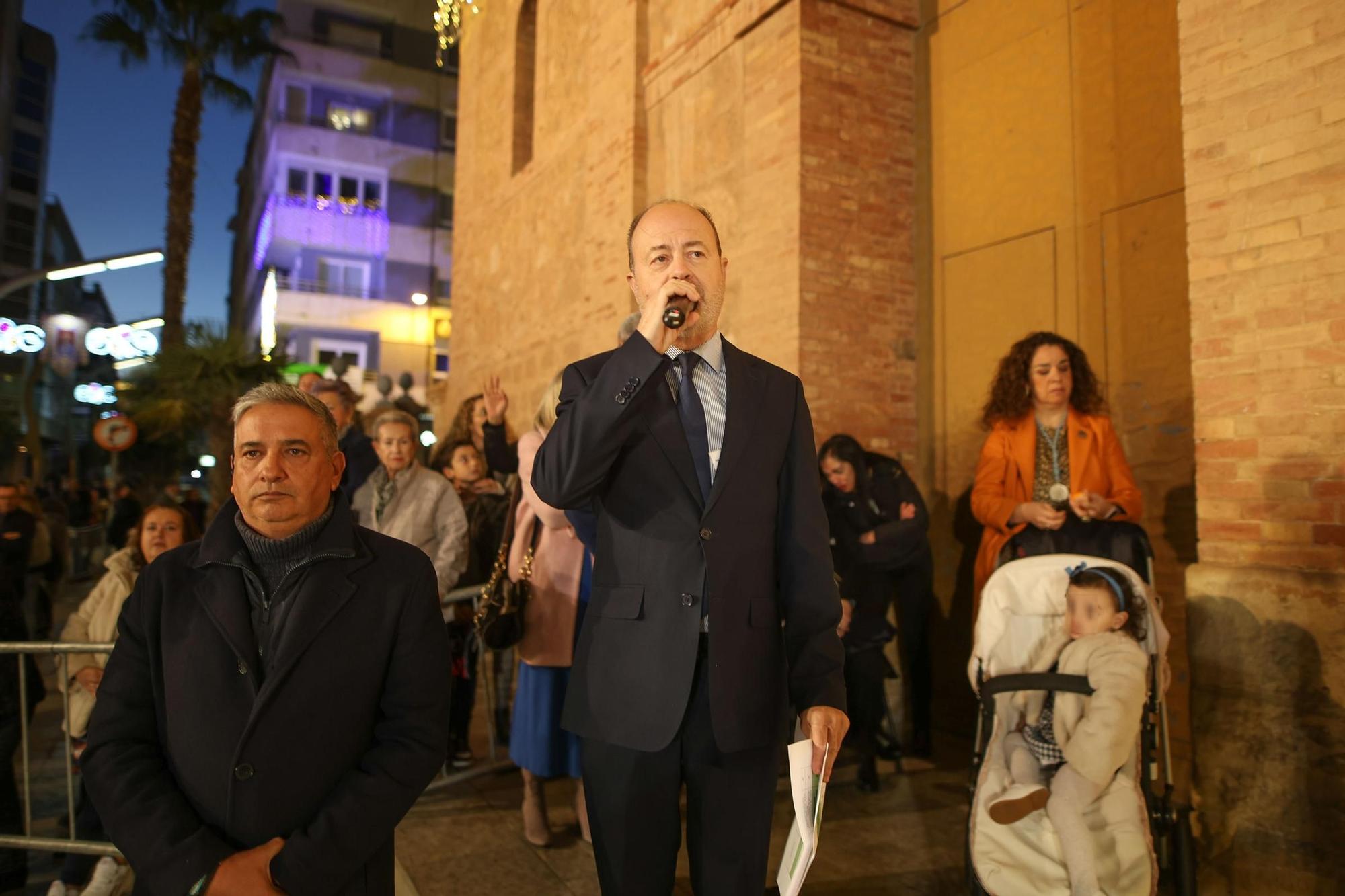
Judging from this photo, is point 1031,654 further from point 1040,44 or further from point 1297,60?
point 1040,44

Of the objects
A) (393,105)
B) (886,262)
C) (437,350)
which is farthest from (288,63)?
(886,262)

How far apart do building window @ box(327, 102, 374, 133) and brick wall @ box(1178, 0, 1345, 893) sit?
31840 millimetres

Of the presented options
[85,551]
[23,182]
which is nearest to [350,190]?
[85,551]

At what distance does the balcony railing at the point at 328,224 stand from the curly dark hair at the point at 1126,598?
99.6ft

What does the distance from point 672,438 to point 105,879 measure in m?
3.15

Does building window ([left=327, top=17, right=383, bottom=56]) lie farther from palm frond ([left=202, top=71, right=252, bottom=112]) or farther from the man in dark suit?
the man in dark suit

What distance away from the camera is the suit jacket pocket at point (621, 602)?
2002 mm

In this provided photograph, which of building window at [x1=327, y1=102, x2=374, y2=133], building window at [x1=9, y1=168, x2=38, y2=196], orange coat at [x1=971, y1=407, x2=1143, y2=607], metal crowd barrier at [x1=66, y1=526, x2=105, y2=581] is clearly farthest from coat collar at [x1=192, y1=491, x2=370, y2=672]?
building window at [x1=9, y1=168, x2=38, y2=196]

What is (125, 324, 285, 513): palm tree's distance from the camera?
44.2 feet

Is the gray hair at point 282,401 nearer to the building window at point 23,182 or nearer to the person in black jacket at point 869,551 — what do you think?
the person in black jacket at point 869,551

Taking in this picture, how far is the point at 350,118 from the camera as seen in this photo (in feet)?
103

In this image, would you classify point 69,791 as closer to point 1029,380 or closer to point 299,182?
point 1029,380

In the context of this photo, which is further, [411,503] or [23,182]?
[23,182]

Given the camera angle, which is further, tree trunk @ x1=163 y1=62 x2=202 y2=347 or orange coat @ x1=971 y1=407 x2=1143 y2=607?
tree trunk @ x1=163 y1=62 x2=202 y2=347
